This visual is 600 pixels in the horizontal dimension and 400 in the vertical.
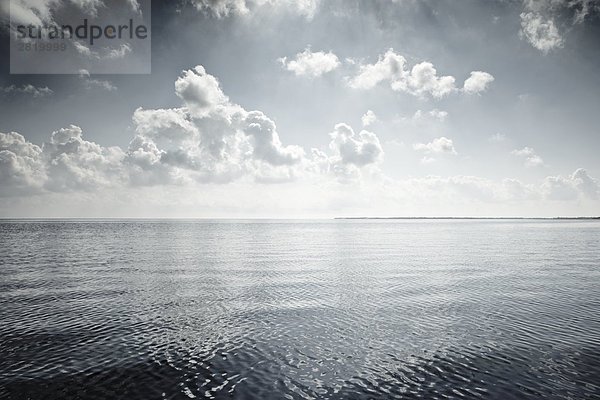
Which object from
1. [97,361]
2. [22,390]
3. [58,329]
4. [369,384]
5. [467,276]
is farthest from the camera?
[467,276]

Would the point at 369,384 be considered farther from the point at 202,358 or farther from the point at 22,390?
the point at 22,390

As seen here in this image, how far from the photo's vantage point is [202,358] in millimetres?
20078

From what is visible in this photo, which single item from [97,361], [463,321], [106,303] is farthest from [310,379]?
[106,303]

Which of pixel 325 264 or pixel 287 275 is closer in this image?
pixel 287 275

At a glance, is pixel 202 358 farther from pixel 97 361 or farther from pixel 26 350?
pixel 26 350

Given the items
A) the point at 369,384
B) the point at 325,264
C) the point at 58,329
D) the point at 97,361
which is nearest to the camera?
the point at 369,384

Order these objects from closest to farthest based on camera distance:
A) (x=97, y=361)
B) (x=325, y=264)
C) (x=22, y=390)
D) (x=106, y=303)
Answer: (x=22, y=390)
(x=97, y=361)
(x=106, y=303)
(x=325, y=264)

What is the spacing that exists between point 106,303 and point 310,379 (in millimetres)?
24004

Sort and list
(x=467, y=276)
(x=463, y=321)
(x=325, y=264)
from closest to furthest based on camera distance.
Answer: (x=463, y=321), (x=467, y=276), (x=325, y=264)

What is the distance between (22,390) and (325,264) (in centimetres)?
4849

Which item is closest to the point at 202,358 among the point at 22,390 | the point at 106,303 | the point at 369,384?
the point at 22,390

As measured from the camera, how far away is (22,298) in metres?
32.8

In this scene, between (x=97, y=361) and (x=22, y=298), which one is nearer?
(x=97, y=361)

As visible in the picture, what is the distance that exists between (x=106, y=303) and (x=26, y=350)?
11.9 m
